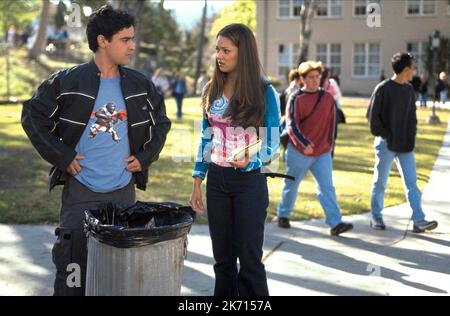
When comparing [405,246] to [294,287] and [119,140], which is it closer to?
[294,287]

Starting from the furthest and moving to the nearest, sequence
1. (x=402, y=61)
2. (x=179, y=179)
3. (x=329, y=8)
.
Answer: (x=329, y=8) < (x=179, y=179) < (x=402, y=61)

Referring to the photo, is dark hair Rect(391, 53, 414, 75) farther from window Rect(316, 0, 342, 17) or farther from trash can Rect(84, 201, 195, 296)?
window Rect(316, 0, 342, 17)

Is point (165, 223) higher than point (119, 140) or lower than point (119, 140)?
lower

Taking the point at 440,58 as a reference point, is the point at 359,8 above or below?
above

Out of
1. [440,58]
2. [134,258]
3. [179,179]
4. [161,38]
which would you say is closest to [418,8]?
[440,58]

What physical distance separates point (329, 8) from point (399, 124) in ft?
128

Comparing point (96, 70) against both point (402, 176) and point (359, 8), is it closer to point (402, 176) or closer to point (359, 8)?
point (402, 176)

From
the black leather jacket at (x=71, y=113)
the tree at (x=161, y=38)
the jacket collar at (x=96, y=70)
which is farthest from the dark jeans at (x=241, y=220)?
the tree at (x=161, y=38)

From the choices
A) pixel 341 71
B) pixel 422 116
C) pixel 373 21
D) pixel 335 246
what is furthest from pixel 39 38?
pixel 335 246

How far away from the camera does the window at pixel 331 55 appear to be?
45469mm

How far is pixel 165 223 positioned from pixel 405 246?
361 centimetres

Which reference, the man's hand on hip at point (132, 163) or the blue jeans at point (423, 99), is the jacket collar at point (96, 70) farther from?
the blue jeans at point (423, 99)

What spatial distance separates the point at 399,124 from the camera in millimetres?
7695
